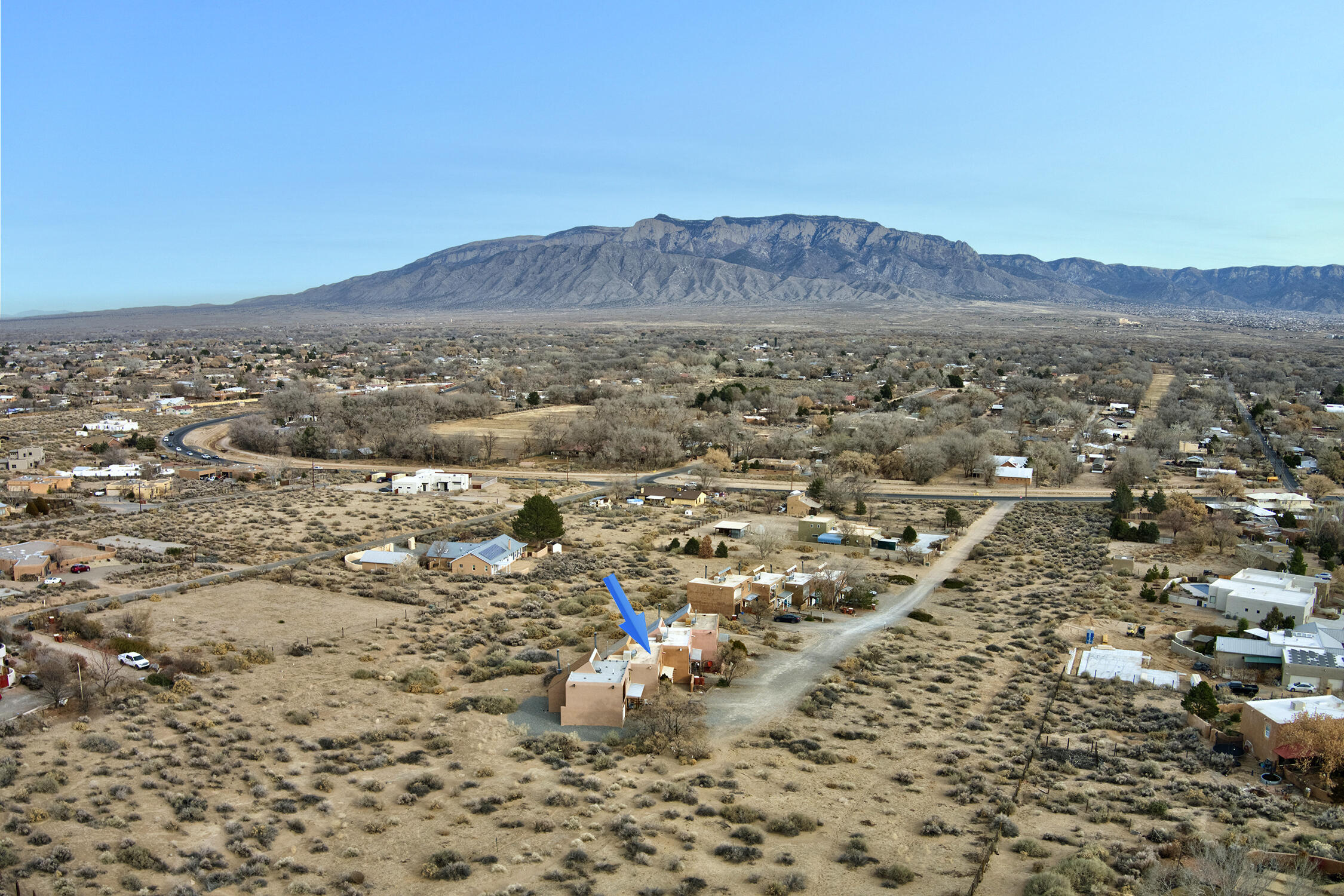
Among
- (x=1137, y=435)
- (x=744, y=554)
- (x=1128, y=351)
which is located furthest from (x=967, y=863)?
(x=1128, y=351)

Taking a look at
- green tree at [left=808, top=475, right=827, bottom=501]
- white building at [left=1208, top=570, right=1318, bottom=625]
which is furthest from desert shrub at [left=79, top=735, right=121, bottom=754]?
green tree at [left=808, top=475, right=827, bottom=501]

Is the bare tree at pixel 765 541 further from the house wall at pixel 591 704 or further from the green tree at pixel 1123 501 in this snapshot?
the house wall at pixel 591 704

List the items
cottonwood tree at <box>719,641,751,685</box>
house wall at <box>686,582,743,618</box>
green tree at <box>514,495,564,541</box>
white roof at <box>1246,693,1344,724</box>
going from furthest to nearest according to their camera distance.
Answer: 1. green tree at <box>514,495,564,541</box>
2. house wall at <box>686,582,743,618</box>
3. cottonwood tree at <box>719,641,751,685</box>
4. white roof at <box>1246,693,1344,724</box>

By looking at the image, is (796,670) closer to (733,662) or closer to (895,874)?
(733,662)

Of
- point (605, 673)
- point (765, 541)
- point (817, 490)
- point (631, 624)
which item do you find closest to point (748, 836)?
point (605, 673)

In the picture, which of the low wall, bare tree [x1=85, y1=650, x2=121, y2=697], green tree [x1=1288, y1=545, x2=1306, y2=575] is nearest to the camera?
bare tree [x1=85, y1=650, x2=121, y2=697]

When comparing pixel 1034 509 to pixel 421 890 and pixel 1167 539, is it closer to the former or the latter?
pixel 1167 539

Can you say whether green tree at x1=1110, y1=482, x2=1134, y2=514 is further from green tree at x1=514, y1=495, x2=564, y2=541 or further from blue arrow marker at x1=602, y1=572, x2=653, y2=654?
blue arrow marker at x1=602, y1=572, x2=653, y2=654
